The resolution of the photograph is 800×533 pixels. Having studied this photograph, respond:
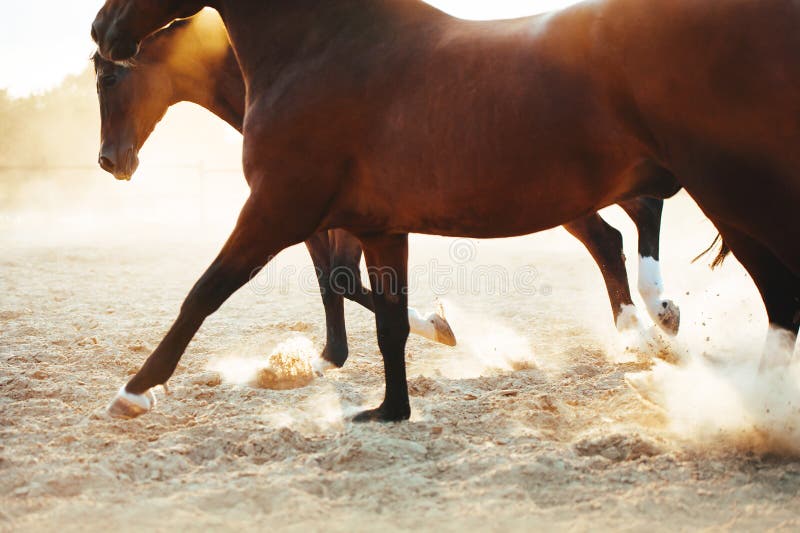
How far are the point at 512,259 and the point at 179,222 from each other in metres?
12.9

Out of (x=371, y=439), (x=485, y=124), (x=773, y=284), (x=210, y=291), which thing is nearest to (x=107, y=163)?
(x=210, y=291)

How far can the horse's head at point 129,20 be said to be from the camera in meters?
3.19

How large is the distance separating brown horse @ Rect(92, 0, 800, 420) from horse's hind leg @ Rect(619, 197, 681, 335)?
1.34 m

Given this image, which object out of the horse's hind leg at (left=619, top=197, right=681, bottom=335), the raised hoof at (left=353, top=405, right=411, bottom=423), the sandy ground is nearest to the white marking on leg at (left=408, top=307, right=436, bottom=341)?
the sandy ground

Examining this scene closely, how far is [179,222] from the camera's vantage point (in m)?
21.0

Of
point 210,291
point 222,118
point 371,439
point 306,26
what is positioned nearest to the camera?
point 371,439

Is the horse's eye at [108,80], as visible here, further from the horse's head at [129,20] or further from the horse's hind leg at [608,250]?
the horse's hind leg at [608,250]

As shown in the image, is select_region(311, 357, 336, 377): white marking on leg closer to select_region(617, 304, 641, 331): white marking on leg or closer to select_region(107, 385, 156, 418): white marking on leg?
select_region(107, 385, 156, 418): white marking on leg

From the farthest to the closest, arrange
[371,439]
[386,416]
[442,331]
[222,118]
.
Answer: [442,331], [222,118], [386,416], [371,439]

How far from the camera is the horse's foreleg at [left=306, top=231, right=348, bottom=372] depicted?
14.5ft

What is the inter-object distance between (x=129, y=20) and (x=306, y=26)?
0.78 m

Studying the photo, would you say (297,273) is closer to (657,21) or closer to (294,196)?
(294,196)

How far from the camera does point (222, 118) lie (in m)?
4.46

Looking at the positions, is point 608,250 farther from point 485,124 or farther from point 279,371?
point 485,124
